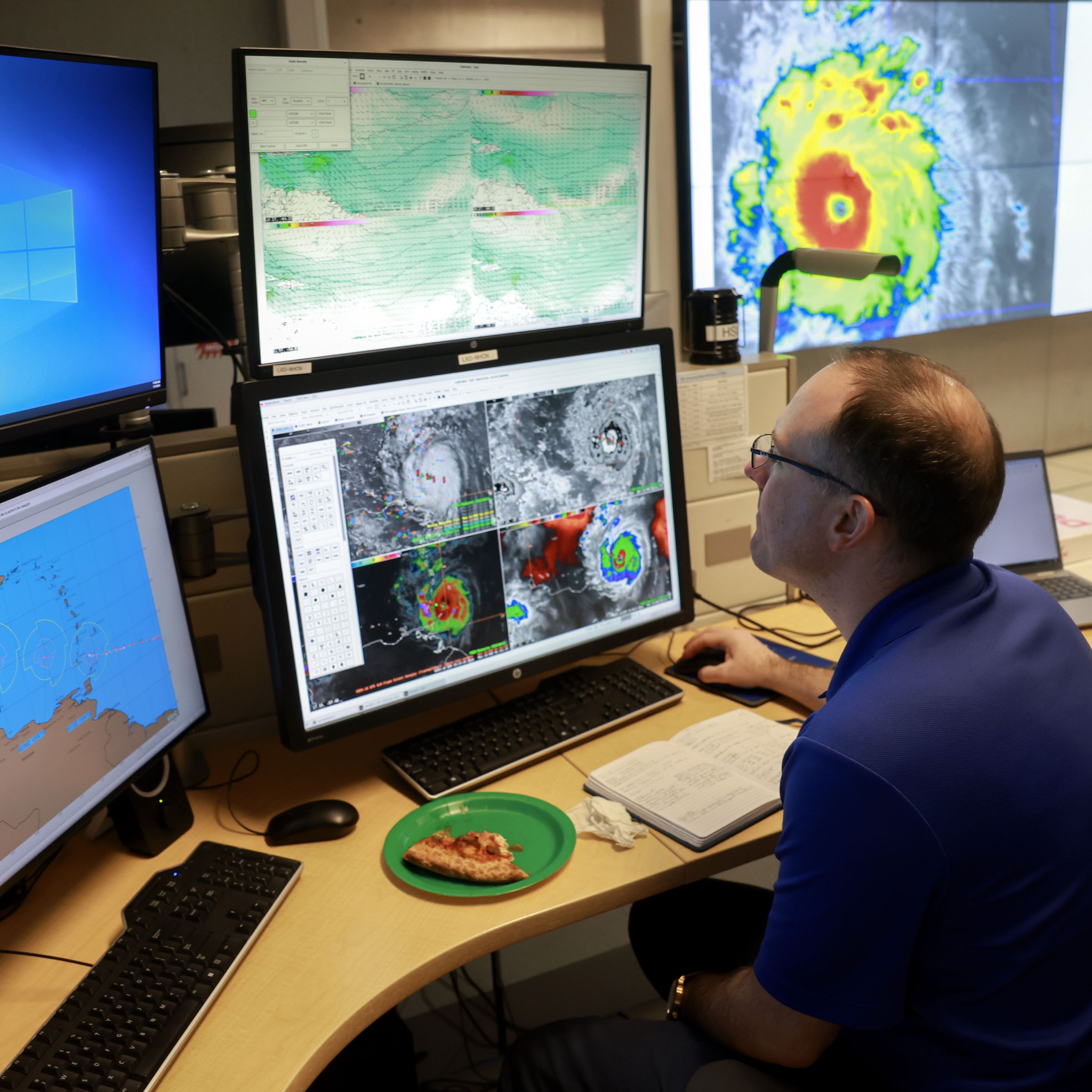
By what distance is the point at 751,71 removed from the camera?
7.79ft

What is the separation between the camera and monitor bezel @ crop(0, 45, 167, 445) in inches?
41.6

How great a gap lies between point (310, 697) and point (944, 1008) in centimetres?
80

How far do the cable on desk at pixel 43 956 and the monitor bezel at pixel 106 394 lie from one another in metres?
0.55

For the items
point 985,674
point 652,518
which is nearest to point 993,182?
point 652,518

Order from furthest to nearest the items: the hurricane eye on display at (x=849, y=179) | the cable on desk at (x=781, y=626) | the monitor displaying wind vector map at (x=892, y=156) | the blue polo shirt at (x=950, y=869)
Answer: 1. the hurricane eye on display at (x=849, y=179)
2. the monitor displaying wind vector map at (x=892, y=156)
3. the cable on desk at (x=781, y=626)
4. the blue polo shirt at (x=950, y=869)

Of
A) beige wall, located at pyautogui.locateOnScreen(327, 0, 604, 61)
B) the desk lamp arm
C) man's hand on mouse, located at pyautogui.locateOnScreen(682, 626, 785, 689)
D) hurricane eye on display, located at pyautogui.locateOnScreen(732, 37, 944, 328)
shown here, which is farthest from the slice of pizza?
beige wall, located at pyautogui.locateOnScreen(327, 0, 604, 61)

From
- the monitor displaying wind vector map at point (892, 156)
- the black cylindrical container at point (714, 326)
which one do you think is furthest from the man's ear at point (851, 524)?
A: the monitor displaying wind vector map at point (892, 156)

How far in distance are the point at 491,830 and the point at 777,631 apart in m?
0.80

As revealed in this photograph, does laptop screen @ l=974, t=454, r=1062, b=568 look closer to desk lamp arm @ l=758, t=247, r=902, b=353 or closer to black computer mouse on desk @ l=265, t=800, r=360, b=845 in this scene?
desk lamp arm @ l=758, t=247, r=902, b=353

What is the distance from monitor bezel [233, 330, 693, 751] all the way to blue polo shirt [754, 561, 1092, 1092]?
0.59 m

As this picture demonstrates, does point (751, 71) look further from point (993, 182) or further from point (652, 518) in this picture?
point (652, 518)

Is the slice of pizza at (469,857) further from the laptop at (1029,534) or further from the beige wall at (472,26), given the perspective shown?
the beige wall at (472,26)

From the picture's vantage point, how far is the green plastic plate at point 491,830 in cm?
111

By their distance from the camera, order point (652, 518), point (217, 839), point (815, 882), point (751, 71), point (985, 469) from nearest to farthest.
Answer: point (815, 882)
point (985, 469)
point (217, 839)
point (652, 518)
point (751, 71)
